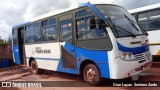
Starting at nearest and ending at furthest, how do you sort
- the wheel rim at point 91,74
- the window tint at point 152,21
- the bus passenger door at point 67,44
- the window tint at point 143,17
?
the wheel rim at point 91,74
the bus passenger door at point 67,44
the window tint at point 152,21
the window tint at point 143,17

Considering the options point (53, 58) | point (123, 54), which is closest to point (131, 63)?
point (123, 54)

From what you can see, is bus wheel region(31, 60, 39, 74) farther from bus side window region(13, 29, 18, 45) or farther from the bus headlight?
the bus headlight

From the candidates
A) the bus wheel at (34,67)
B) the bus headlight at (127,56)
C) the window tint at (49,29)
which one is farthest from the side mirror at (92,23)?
the bus wheel at (34,67)

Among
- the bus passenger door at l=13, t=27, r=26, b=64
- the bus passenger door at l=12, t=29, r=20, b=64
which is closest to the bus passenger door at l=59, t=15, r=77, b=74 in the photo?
the bus passenger door at l=13, t=27, r=26, b=64

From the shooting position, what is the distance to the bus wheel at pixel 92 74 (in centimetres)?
788

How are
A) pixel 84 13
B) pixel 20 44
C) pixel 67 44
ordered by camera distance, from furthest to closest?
pixel 20 44
pixel 67 44
pixel 84 13

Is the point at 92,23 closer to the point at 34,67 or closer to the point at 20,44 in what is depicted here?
the point at 34,67

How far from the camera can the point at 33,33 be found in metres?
12.6

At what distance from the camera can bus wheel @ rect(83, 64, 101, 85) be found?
7875 millimetres

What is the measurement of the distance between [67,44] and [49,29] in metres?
1.93

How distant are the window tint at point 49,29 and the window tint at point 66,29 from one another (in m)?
0.70

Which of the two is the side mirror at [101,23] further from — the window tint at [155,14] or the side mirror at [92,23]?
the window tint at [155,14]

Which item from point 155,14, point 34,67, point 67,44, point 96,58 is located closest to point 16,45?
point 34,67

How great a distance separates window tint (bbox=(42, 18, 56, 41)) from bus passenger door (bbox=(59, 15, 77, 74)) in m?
0.64
